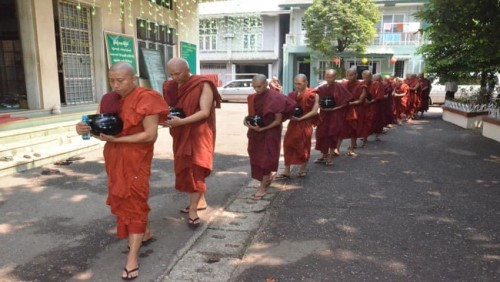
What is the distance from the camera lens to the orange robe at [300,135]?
5984 millimetres

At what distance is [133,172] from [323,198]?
279 cm

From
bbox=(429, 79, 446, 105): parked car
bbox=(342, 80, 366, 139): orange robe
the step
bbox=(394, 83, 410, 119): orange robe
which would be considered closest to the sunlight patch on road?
the step

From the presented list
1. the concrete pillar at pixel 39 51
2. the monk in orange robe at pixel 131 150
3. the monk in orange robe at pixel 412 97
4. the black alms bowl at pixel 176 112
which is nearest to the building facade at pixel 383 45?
the monk in orange robe at pixel 412 97

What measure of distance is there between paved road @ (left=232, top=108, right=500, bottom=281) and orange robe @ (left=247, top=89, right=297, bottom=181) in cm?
48

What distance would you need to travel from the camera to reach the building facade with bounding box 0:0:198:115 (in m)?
8.10

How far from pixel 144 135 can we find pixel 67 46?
7275 mm

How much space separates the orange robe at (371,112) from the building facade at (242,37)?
821 inches

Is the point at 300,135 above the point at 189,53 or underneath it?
underneath

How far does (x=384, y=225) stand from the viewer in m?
4.26

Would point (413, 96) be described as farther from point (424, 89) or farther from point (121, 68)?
point (121, 68)

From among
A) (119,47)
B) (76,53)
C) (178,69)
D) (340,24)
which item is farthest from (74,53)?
(340,24)

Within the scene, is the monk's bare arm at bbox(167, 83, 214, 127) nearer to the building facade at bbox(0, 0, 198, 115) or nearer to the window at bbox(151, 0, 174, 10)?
the building facade at bbox(0, 0, 198, 115)

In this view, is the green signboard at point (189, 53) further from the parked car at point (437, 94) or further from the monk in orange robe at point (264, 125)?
the parked car at point (437, 94)

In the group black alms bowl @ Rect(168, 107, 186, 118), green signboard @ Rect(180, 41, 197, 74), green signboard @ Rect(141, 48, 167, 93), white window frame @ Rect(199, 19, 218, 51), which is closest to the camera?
black alms bowl @ Rect(168, 107, 186, 118)
